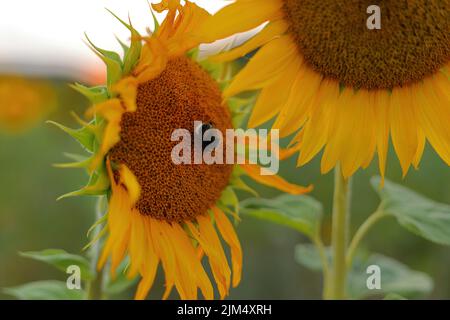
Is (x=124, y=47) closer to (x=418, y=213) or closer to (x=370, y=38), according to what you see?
(x=370, y=38)

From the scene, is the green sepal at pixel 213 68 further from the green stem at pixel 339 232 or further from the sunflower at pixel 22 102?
the sunflower at pixel 22 102

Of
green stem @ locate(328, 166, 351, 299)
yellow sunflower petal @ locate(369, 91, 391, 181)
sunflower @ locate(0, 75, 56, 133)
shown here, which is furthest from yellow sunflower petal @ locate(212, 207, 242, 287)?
sunflower @ locate(0, 75, 56, 133)

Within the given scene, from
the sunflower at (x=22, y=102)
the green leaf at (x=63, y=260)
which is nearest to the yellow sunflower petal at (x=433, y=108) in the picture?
the green leaf at (x=63, y=260)

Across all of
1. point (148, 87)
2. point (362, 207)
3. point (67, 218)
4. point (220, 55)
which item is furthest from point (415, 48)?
point (67, 218)

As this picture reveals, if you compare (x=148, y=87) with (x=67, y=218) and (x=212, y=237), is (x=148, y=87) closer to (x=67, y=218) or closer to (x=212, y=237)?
(x=212, y=237)

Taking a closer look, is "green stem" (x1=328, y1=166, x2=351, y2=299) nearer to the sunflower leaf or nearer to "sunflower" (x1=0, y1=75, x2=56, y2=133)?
the sunflower leaf

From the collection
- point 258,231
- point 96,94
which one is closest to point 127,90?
point 96,94
